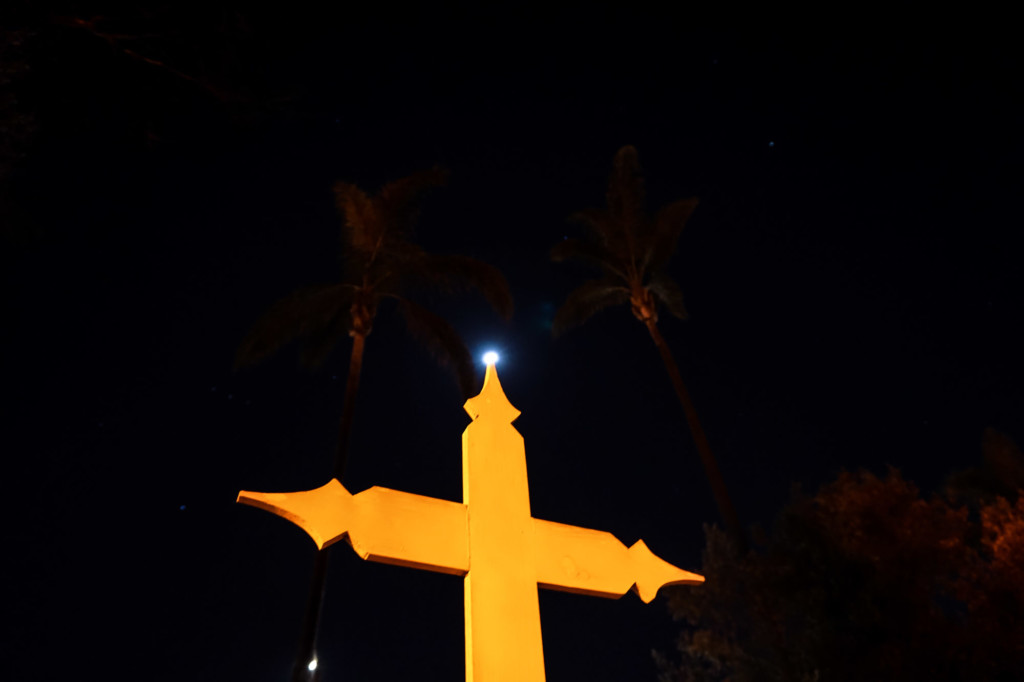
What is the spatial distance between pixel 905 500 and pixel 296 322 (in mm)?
11143

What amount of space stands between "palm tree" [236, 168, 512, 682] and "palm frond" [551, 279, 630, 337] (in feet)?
11.7

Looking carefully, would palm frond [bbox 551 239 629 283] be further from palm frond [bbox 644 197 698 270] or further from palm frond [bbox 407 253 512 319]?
palm frond [bbox 407 253 512 319]

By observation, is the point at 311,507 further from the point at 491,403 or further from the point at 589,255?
the point at 589,255

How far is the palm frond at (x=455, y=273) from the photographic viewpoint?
13.8m

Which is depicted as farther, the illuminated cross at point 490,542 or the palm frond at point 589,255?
the palm frond at point 589,255

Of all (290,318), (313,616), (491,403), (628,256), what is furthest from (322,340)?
(491,403)

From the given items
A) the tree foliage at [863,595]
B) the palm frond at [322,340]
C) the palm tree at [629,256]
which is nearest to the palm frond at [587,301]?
the palm tree at [629,256]

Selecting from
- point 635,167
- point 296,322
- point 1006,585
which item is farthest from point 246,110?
point 1006,585

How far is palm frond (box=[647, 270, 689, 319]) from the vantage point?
649 inches

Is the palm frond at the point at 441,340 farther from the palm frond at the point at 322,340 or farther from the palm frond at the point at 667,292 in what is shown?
the palm frond at the point at 667,292

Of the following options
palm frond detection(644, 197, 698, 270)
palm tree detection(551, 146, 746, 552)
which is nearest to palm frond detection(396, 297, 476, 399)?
palm tree detection(551, 146, 746, 552)

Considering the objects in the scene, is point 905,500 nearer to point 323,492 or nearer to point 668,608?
point 668,608

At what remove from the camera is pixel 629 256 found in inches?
677

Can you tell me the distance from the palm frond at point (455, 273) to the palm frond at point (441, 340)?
65 centimetres
